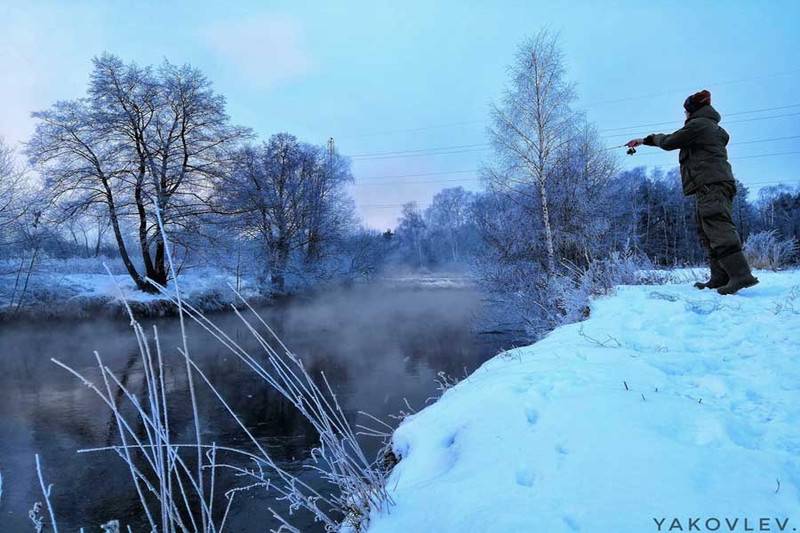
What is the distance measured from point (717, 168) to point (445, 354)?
8.61m

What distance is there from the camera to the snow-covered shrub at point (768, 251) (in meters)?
6.41

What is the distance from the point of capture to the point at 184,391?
8.71 meters

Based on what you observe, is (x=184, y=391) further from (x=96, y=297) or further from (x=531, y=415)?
(x=96, y=297)

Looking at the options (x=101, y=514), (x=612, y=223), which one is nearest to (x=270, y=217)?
(x=612, y=223)

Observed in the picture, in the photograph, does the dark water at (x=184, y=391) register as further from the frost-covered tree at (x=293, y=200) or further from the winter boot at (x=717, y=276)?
the frost-covered tree at (x=293, y=200)

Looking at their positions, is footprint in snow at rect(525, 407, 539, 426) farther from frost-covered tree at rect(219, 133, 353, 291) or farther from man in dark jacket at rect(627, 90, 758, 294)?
frost-covered tree at rect(219, 133, 353, 291)

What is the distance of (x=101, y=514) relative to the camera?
14.8 feet

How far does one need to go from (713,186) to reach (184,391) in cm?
940

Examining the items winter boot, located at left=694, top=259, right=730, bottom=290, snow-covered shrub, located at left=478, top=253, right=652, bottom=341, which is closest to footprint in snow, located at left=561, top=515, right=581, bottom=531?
winter boot, located at left=694, top=259, right=730, bottom=290

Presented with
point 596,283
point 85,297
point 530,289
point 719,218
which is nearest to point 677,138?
point 719,218

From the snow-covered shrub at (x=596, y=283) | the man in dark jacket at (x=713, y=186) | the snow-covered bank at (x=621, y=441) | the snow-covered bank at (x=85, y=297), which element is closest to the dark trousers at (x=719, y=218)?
the man in dark jacket at (x=713, y=186)

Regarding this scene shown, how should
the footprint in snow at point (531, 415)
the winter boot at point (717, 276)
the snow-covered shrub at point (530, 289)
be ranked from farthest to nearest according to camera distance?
the snow-covered shrub at point (530, 289) < the winter boot at point (717, 276) < the footprint in snow at point (531, 415)

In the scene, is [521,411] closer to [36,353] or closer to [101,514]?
[101,514]

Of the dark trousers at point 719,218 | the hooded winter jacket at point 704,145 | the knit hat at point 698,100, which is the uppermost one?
the knit hat at point 698,100
